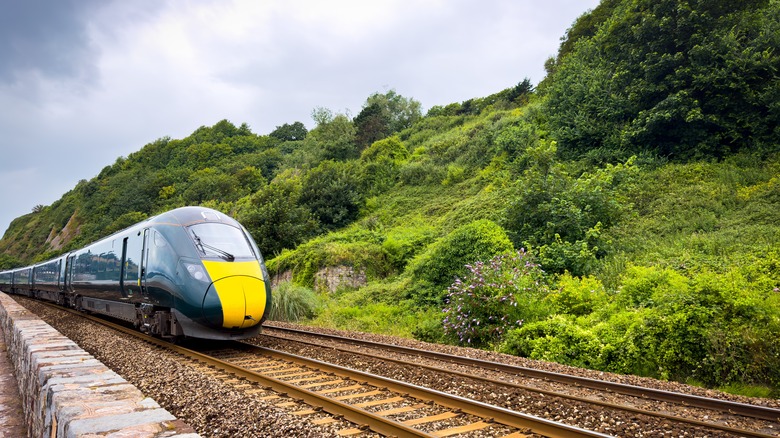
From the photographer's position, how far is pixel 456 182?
2762 centimetres

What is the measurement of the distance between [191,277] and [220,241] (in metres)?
1.03

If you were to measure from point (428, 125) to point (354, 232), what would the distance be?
73.1 feet

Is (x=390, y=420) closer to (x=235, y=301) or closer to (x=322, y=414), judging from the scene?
(x=322, y=414)

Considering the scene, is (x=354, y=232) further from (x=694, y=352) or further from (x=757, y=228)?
(x=694, y=352)

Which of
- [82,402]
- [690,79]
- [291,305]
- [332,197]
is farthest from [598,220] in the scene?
[332,197]

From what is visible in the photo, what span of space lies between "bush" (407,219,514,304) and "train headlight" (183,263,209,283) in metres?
6.67

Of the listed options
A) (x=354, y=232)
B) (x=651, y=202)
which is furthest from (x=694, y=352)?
(x=354, y=232)

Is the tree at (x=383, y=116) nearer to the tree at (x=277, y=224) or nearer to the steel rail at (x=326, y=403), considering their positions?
the tree at (x=277, y=224)

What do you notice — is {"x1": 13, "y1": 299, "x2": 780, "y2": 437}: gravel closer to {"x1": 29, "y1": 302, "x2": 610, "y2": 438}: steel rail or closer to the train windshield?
{"x1": 29, "y1": 302, "x2": 610, "y2": 438}: steel rail

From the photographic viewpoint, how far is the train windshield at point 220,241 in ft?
28.9

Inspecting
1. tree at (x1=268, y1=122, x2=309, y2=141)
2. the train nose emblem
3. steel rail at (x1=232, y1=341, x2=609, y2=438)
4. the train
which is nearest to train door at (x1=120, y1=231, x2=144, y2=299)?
the train

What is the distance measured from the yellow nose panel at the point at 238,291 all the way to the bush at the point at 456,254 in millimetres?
5725

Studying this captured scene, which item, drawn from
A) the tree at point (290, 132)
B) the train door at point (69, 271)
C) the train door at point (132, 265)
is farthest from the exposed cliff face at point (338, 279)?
the tree at point (290, 132)

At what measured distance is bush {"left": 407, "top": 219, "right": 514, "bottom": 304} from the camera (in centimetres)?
1289
